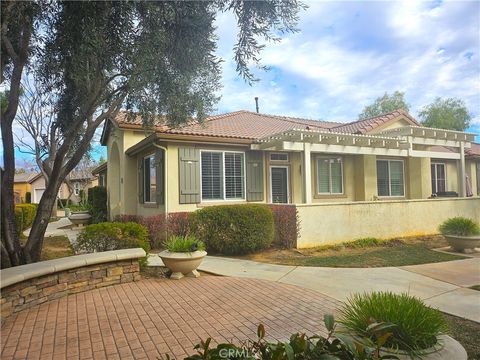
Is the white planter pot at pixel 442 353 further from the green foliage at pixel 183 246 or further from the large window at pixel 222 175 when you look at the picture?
the large window at pixel 222 175

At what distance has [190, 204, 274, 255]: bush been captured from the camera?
9.51 meters

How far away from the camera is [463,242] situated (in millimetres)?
9789

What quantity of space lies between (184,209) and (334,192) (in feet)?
23.2

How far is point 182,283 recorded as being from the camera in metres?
6.71

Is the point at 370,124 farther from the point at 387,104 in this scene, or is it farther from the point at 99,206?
the point at 387,104

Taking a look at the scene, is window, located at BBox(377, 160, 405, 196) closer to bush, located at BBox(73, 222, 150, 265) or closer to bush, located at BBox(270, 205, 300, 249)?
bush, located at BBox(270, 205, 300, 249)

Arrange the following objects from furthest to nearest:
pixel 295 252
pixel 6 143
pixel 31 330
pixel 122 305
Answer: pixel 295 252 → pixel 6 143 → pixel 122 305 → pixel 31 330

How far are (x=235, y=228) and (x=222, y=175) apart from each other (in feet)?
10.6

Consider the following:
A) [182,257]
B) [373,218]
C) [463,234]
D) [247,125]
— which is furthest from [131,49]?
[247,125]

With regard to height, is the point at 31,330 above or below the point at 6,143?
below

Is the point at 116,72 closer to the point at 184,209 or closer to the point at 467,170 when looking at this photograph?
the point at 184,209

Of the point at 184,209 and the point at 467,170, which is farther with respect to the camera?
the point at 467,170

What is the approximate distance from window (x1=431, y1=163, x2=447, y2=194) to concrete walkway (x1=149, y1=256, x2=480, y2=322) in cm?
1052

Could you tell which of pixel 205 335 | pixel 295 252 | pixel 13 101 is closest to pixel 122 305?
pixel 205 335
